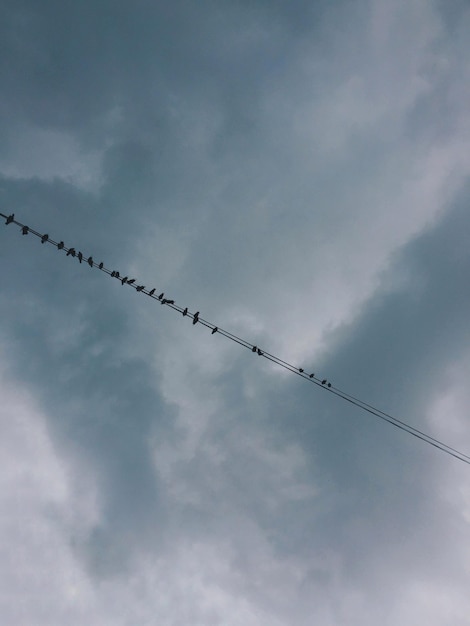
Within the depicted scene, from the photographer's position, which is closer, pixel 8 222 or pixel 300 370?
pixel 8 222

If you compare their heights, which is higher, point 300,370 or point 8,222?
point 300,370

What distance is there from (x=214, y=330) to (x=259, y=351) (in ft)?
12.8

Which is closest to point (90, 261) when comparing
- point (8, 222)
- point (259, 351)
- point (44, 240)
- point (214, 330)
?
point (44, 240)

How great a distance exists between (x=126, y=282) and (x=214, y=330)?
7.96 meters

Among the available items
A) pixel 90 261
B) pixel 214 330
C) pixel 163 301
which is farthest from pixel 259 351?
pixel 90 261

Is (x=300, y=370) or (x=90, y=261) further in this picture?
(x=300, y=370)

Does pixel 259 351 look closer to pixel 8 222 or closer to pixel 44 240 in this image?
pixel 44 240

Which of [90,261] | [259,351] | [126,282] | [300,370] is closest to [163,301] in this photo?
[126,282]

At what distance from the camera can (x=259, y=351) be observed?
3622 centimetres

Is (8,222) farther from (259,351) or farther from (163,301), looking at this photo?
(259,351)

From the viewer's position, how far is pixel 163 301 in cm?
3866

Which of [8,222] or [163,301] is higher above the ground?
[163,301]

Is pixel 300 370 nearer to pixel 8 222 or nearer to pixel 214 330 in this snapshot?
pixel 214 330

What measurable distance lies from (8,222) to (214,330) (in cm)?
Result: 1682
